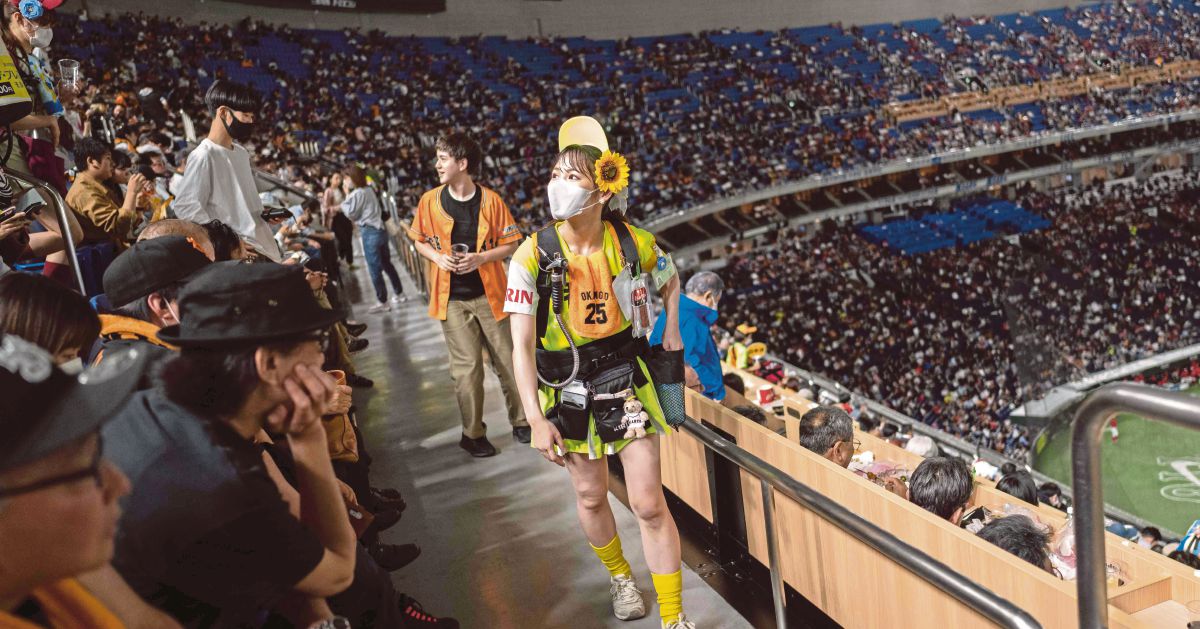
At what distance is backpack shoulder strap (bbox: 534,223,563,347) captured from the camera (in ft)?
7.70

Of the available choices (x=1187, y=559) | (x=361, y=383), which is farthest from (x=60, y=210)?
(x=1187, y=559)

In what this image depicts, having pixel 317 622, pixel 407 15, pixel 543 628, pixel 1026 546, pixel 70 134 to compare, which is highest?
pixel 407 15

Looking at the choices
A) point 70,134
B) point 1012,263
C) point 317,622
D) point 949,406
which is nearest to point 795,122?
point 1012,263

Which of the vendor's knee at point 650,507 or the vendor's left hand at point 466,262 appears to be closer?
the vendor's knee at point 650,507

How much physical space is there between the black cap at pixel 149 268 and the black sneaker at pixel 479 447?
2.25 m

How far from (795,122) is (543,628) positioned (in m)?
27.4

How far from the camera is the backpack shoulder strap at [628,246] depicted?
2.40 metres

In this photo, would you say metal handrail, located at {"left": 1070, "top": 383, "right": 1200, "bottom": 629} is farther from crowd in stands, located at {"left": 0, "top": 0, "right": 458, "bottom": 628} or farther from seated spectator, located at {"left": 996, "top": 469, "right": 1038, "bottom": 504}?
seated spectator, located at {"left": 996, "top": 469, "right": 1038, "bottom": 504}

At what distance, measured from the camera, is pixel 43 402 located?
32.1 inches

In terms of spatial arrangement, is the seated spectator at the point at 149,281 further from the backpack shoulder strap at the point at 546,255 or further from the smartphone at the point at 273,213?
the smartphone at the point at 273,213

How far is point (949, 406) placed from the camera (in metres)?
15.1

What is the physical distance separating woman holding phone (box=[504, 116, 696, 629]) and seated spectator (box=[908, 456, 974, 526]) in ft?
3.69

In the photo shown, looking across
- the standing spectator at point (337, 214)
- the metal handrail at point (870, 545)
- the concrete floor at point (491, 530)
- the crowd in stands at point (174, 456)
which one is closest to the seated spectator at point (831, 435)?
the concrete floor at point (491, 530)

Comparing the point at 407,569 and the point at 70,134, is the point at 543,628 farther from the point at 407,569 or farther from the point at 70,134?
the point at 70,134
